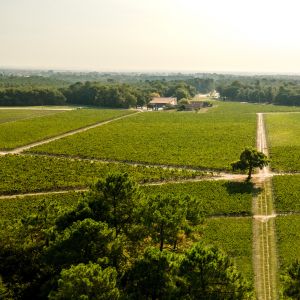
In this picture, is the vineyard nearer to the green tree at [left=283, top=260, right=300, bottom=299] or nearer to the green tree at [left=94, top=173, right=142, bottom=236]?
the green tree at [left=94, top=173, right=142, bottom=236]

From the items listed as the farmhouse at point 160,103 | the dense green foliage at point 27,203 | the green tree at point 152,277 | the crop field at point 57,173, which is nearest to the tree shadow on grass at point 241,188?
the crop field at point 57,173

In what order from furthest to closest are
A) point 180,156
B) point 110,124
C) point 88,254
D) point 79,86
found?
point 79,86 → point 110,124 → point 180,156 → point 88,254

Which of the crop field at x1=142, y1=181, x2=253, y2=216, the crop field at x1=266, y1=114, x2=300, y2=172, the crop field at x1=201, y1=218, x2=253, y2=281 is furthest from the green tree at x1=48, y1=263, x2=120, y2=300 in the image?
the crop field at x1=266, y1=114, x2=300, y2=172

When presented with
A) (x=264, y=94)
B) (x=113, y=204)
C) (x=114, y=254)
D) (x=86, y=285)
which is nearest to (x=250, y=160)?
(x=113, y=204)

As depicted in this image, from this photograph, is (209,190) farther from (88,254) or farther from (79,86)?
(79,86)

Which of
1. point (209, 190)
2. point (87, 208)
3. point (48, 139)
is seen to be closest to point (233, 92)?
point (48, 139)
